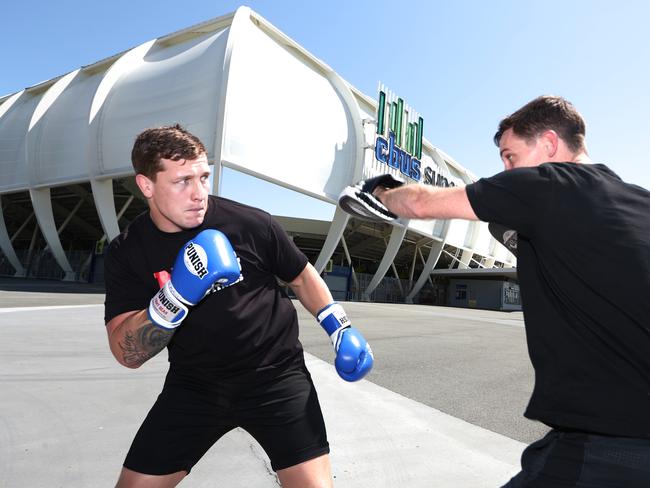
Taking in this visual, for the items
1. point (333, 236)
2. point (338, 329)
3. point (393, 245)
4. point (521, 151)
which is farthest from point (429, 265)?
point (521, 151)

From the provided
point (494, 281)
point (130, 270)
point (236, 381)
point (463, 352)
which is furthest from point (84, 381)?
point (494, 281)

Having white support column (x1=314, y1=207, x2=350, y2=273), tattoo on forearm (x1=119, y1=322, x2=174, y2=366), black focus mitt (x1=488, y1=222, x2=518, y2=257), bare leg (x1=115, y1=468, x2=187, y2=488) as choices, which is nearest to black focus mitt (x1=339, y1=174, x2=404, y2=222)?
black focus mitt (x1=488, y1=222, x2=518, y2=257)

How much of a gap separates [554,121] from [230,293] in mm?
1425

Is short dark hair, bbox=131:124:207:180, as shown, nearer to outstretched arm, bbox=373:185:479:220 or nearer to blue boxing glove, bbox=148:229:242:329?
blue boxing glove, bbox=148:229:242:329

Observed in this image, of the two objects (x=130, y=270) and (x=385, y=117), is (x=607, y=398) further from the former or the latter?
(x=385, y=117)

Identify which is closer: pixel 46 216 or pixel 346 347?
pixel 346 347

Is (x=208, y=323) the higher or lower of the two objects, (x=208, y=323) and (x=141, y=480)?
the higher

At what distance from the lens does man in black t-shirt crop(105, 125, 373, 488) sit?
174cm

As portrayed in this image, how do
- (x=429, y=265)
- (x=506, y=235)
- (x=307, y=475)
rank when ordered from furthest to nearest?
(x=429, y=265), (x=307, y=475), (x=506, y=235)

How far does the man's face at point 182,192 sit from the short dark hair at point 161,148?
0.03 meters

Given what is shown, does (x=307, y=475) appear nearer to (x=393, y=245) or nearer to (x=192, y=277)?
(x=192, y=277)

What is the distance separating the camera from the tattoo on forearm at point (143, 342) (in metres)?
1.81

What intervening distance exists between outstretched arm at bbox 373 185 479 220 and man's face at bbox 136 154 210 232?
850mm

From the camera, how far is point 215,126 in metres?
20.2
